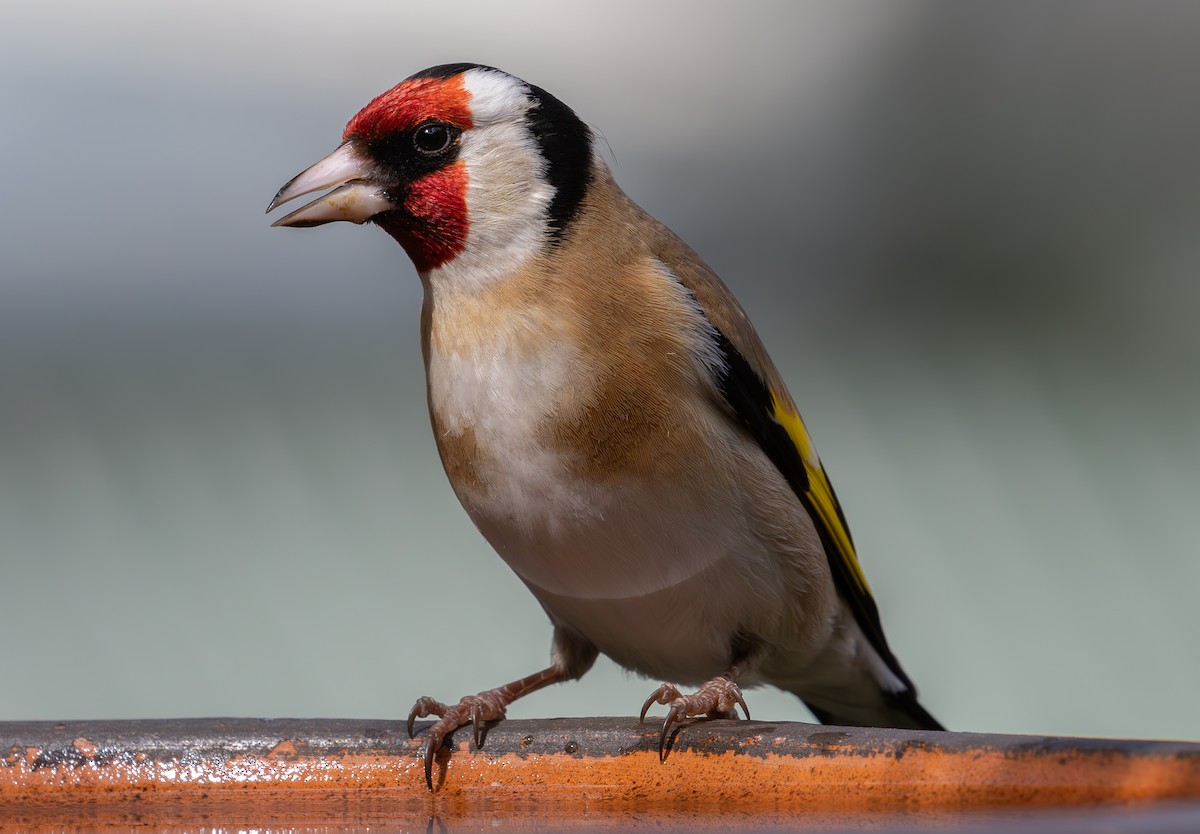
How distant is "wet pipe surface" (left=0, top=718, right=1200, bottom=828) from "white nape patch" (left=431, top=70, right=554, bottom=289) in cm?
88

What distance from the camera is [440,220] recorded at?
8.87ft

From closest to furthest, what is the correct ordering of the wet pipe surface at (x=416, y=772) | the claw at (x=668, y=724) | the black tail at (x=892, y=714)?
1. the wet pipe surface at (x=416, y=772)
2. the claw at (x=668, y=724)
3. the black tail at (x=892, y=714)

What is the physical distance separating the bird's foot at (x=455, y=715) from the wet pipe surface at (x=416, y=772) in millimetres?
22

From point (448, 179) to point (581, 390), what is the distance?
527 millimetres

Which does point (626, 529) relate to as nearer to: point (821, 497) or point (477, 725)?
point (477, 725)

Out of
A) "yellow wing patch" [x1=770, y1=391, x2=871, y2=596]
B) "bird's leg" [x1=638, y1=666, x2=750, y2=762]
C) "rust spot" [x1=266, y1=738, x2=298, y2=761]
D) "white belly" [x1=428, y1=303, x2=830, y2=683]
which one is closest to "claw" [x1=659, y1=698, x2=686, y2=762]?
"bird's leg" [x1=638, y1=666, x2=750, y2=762]

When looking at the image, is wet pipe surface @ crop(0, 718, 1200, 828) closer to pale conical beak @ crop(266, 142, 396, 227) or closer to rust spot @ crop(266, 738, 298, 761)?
rust spot @ crop(266, 738, 298, 761)

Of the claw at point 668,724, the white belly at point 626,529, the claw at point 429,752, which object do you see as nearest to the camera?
the claw at point 668,724

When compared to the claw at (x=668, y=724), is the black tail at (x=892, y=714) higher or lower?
lower

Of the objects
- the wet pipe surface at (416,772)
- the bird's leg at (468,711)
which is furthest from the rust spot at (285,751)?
the bird's leg at (468,711)

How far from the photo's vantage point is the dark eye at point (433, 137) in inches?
108

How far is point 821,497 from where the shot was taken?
123 inches

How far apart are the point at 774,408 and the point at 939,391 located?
3.56 meters

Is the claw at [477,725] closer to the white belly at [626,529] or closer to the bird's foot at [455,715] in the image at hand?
the bird's foot at [455,715]
